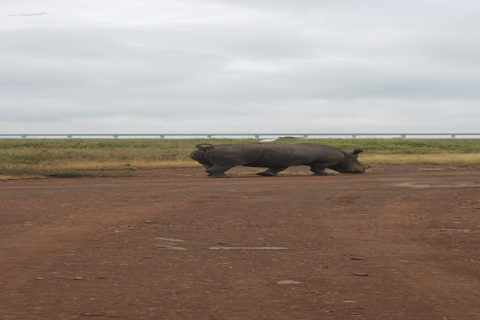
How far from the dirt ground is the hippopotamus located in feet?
24.9

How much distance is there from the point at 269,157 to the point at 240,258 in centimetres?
1396

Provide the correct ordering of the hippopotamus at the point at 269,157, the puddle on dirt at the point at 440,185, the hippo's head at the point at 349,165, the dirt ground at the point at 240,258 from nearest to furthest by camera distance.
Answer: the dirt ground at the point at 240,258 → the puddle on dirt at the point at 440,185 → the hippopotamus at the point at 269,157 → the hippo's head at the point at 349,165

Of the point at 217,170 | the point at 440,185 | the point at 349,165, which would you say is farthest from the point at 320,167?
the point at 440,185

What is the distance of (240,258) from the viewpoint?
6086mm

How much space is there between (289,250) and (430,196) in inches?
274

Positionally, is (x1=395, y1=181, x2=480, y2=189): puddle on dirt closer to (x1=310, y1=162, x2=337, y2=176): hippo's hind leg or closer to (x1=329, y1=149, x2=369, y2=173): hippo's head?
(x1=310, y1=162, x2=337, y2=176): hippo's hind leg

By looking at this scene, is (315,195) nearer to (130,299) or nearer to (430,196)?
(430,196)

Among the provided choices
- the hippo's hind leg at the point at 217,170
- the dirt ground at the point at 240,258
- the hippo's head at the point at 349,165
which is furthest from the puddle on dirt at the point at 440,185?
the hippo's hind leg at the point at 217,170

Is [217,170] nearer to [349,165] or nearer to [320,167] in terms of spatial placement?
[320,167]

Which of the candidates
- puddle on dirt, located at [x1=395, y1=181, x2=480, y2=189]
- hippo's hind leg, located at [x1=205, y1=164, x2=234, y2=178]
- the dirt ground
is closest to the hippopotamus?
hippo's hind leg, located at [x1=205, y1=164, x2=234, y2=178]

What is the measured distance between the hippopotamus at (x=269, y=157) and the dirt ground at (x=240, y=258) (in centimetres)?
758

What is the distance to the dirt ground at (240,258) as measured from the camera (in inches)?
167

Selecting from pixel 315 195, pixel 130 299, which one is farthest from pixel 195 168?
pixel 130 299

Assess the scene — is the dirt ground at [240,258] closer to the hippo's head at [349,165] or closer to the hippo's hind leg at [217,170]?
the hippo's hind leg at [217,170]
